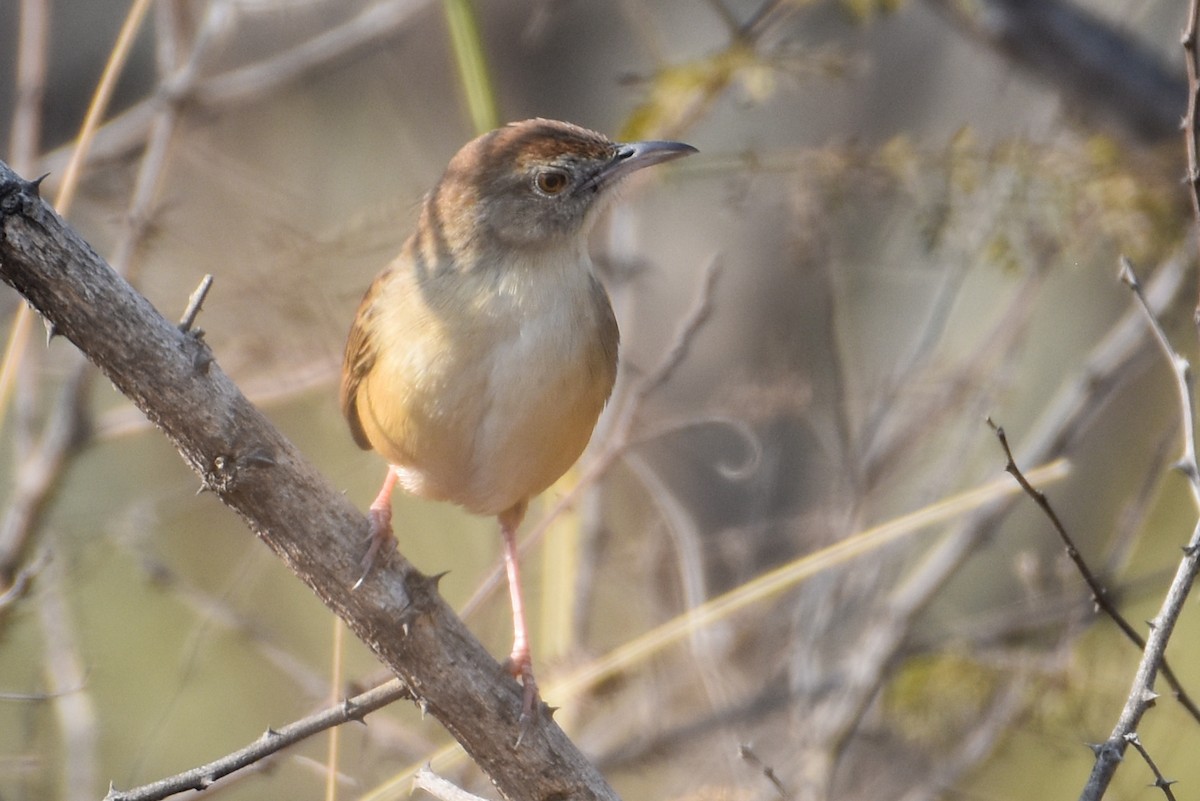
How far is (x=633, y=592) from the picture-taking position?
21.4 feet

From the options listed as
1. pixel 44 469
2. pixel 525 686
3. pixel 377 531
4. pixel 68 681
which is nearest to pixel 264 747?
pixel 377 531

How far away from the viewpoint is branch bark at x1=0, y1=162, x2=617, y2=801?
104 inches

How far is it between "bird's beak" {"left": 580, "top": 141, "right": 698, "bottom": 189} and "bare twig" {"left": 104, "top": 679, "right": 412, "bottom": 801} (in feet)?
6.02

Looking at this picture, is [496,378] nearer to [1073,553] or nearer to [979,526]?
[1073,553]

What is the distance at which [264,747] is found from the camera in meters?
2.94

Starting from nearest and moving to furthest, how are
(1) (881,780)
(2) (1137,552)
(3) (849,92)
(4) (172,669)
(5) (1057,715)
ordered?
(5) (1057,715), (1) (881,780), (2) (1137,552), (4) (172,669), (3) (849,92)

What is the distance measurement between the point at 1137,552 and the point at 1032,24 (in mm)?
3058

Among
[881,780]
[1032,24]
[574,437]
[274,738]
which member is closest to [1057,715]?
[881,780]

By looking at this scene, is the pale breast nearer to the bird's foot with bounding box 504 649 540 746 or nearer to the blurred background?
the bird's foot with bounding box 504 649 540 746

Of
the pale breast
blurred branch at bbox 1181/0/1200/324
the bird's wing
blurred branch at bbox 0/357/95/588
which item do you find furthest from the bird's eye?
blurred branch at bbox 0/357/95/588

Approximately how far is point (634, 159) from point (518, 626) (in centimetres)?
155

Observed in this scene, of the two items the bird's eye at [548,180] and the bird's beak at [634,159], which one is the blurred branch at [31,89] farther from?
the bird's beak at [634,159]

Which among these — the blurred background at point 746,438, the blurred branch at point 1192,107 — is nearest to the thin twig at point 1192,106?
the blurred branch at point 1192,107

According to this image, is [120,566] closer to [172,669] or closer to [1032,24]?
[172,669]
